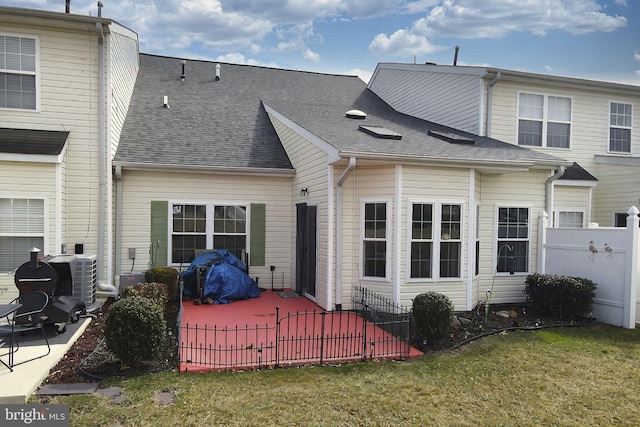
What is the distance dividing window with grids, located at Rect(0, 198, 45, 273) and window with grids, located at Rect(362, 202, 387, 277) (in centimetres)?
622

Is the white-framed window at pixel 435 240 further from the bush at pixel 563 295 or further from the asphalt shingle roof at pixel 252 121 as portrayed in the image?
the bush at pixel 563 295

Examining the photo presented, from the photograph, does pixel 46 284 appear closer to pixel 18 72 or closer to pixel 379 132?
pixel 18 72

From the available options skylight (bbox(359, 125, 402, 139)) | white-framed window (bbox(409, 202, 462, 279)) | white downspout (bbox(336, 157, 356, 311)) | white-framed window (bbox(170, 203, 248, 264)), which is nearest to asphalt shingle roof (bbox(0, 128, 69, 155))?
white-framed window (bbox(170, 203, 248, 264))

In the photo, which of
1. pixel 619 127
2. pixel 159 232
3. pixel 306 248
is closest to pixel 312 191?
pixel 306 248

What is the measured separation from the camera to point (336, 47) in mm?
15344

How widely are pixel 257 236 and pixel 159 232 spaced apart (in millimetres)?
2369

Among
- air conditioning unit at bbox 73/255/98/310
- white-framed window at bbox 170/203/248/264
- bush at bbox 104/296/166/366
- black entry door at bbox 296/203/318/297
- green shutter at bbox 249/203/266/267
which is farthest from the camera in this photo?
green shutter at bbox 249/203/266/267

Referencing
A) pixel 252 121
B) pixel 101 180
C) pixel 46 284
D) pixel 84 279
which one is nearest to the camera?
pixel 46 284

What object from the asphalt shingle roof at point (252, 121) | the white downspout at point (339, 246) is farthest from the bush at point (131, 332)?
the asphalt shingle roof at point (252, 121)

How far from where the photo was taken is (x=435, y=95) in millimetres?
13328

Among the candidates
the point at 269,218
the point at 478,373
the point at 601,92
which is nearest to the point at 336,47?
the point at 269,218

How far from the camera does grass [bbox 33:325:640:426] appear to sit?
4461 mm

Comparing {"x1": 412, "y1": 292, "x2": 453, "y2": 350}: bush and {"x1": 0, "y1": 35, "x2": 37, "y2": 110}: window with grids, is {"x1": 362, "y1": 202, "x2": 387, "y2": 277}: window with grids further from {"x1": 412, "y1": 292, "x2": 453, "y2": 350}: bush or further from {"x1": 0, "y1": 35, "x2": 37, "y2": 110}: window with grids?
{"x1": 0, "y1": 35, "x2": 37, "y2": 110}: window with grids

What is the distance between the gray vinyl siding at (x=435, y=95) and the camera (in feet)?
39.4
